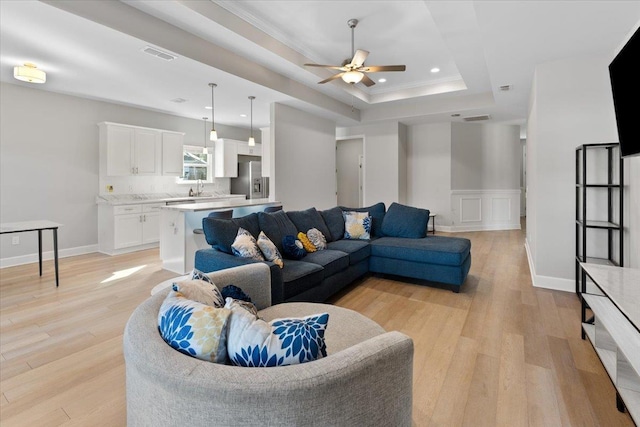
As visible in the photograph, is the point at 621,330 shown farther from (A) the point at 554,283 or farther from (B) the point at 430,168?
(B) the point at 430,168

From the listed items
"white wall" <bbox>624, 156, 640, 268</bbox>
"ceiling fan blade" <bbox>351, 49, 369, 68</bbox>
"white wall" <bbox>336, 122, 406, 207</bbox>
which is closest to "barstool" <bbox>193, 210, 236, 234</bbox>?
"ceiling fan blade" <bbox>351, 49, 369, 68</bbox>

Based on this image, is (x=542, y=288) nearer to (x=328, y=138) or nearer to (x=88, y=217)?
(x=328, y=138)

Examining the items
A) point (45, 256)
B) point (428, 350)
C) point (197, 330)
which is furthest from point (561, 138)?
point (45, 256)

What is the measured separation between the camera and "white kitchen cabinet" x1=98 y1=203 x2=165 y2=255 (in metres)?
5.67

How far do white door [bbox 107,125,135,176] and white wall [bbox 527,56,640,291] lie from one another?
6.72 meters

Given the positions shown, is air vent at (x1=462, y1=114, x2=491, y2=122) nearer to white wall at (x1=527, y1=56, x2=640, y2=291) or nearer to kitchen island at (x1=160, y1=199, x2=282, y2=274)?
white wall at (x1=527, y1=56, x2=640, y2=291)

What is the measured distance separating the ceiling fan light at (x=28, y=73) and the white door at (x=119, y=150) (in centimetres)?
159

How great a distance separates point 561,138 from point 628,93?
1731mm

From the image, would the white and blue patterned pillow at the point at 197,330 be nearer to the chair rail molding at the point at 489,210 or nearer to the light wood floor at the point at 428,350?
the light wood floor at the point at 428,350

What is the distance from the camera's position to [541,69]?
3.74m

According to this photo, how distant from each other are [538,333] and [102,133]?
7154mm

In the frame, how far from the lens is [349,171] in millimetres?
8844

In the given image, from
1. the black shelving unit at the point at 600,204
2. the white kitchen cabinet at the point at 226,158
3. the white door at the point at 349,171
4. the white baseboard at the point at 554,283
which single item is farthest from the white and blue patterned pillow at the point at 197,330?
the white door at the point at 349,171

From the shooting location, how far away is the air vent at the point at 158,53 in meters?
3.48
